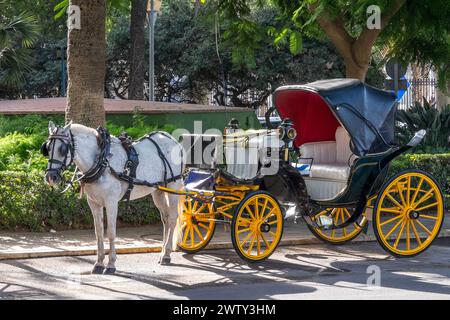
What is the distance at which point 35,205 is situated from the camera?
12945 millimetres

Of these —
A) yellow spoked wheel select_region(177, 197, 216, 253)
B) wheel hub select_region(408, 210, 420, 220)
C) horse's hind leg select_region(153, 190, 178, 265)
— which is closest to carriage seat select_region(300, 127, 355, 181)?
wheel hub select_region(408, 210, 420, 220)

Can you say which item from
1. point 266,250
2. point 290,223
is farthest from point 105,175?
point 290,223

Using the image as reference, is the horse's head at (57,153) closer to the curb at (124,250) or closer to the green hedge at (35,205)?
the curb at (124,250)

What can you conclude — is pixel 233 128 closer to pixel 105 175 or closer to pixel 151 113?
pixel 105 175

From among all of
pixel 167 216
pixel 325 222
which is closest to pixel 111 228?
pixel 167 216

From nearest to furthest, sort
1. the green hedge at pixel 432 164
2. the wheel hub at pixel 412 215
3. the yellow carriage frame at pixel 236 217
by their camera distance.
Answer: the yellow carriage frame at pixel 236 217, the wheel hub at pixel 412 215, the green hedge at pixel 432 164

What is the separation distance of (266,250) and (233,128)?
1739 millimetres

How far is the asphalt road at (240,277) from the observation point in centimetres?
905

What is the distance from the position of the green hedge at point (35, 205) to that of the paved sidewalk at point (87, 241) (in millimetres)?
211

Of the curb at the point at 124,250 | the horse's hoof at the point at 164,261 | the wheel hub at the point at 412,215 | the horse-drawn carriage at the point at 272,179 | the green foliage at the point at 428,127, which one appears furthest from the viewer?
the green foliage at the point at 428,127

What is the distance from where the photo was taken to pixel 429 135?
1862 cm

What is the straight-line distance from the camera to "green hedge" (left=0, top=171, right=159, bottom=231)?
509 inches

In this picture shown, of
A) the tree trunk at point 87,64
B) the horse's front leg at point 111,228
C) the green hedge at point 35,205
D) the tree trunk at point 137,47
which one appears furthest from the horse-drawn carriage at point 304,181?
the tree trunk at point 137,47

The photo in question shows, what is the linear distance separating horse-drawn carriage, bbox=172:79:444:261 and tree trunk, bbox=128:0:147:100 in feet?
39.9
